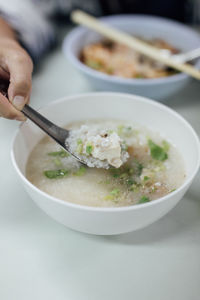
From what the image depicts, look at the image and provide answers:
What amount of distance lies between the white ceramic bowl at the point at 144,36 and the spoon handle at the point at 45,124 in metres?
0.40

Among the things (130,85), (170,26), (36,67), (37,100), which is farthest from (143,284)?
(170,26)

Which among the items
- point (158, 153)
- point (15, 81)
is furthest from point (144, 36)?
point (15, 81)

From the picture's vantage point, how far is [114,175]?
37.3 inches

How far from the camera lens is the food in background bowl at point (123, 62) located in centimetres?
148

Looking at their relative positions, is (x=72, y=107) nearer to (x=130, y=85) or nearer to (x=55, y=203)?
(x=130, y=85)

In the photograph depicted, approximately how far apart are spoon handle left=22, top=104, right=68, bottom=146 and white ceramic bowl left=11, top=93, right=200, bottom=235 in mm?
58

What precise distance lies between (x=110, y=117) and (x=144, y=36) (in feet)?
2.44

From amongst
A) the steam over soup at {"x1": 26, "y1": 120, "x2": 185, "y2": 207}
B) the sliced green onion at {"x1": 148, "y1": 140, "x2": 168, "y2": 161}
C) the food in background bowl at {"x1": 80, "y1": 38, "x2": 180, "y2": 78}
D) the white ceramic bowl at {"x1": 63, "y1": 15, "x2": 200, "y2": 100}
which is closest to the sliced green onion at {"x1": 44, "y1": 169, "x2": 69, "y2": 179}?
the steam over soup at {"x1": 26, "y1": 120, "x2": 185, "y2": 207}

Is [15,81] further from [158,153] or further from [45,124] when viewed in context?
[158,153]

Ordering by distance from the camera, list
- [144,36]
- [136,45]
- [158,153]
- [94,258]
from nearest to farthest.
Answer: [94,258] → [158,153] → [136,45] → [144,36]

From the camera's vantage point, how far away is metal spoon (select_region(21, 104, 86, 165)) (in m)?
0.94

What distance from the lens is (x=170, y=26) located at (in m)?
1.69

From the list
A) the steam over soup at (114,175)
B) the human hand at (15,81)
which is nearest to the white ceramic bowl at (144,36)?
the steam over soup at (114,175)

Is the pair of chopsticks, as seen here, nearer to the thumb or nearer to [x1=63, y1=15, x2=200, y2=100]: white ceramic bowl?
[x1=63, y1=15, x2=200, y2=100]: white ceramic bowl
